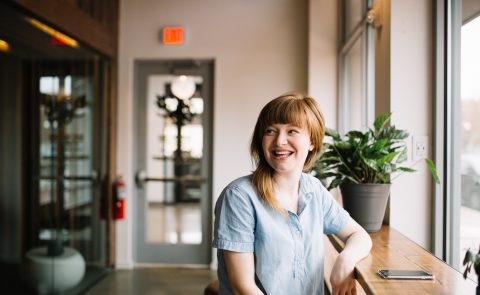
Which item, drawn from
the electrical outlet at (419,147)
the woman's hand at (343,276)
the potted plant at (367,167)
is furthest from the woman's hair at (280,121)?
the electrical outlet at (419,147)

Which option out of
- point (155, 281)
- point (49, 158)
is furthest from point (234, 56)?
point (155, 281)

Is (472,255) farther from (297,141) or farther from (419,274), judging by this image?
(297,141)

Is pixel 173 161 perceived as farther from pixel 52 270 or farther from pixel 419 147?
pixel 419 147

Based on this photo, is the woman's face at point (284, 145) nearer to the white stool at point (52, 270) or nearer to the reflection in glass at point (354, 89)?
the reflection in glass at point (354, 89)

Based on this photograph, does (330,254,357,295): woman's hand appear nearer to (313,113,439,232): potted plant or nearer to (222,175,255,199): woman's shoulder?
(222,175,255,199): woman's shoulder

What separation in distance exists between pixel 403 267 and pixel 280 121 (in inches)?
→ 25.6

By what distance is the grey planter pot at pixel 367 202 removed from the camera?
1.95 meters

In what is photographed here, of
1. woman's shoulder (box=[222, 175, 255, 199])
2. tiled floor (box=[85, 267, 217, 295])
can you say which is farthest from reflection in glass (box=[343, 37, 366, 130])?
tiled floor (box=[85, 267, 217, 295])

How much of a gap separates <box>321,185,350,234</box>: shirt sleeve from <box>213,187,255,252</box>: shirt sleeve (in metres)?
0.33

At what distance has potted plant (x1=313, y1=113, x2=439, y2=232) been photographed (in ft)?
6.25

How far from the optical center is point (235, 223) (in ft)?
4.38

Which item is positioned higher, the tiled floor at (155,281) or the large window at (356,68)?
the large window at (356,68)

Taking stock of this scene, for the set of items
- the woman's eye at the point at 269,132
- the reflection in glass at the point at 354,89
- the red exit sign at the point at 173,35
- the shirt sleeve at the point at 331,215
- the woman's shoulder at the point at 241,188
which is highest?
the red exit sign at the point at 173,35

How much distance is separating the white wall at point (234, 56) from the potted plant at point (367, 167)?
2474 mm
